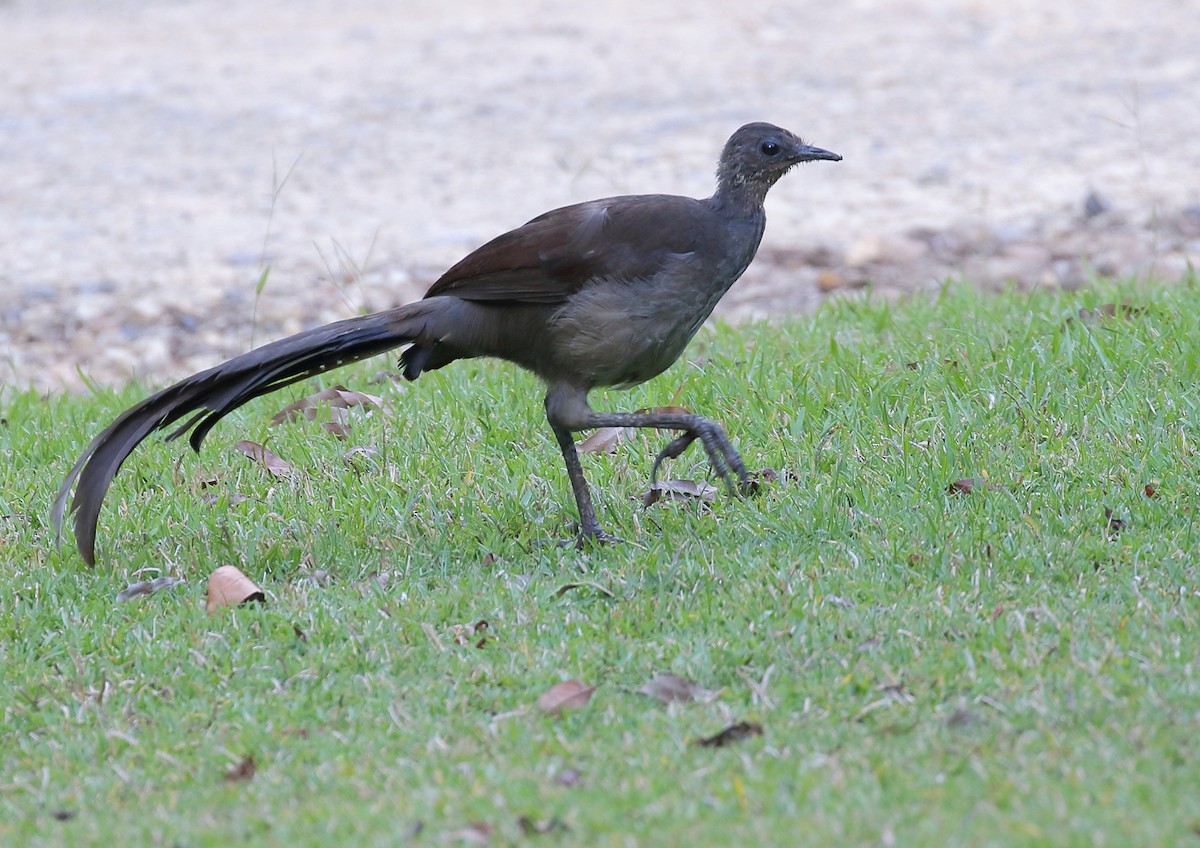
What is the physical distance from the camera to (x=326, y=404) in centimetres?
682

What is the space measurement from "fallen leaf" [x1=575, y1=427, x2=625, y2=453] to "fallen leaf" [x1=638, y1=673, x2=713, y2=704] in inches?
86.9

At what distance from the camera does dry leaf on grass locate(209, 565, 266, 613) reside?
4.74 meters

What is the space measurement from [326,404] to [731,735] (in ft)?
11.8

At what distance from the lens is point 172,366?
880cm

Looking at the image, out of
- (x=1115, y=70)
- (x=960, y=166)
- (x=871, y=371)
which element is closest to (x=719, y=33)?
(x=1115, y=70)

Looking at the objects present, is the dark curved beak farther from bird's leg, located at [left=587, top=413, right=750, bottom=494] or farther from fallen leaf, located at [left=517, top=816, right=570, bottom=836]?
fallen leaf, located at [left=517, top=816, right=570, bottom=836]

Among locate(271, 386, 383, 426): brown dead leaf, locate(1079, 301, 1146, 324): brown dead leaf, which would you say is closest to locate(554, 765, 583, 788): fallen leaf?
locate(271, 386, 383, 426): brown dead leaf

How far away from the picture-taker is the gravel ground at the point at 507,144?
9.63 metres

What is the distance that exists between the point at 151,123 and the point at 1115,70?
8.73 meters

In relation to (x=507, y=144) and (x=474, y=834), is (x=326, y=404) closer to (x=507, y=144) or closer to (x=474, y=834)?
(x=474, y=834)

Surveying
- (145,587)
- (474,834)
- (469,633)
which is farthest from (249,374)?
(474,834)

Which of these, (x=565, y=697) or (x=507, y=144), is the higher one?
(x=507, y=144)

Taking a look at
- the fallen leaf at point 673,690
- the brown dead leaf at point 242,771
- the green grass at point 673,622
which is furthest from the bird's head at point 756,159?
the brown dead leaf at point 242,771

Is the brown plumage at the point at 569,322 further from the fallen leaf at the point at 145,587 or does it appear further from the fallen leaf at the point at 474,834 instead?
the fallen leaf at the point at 474,834
